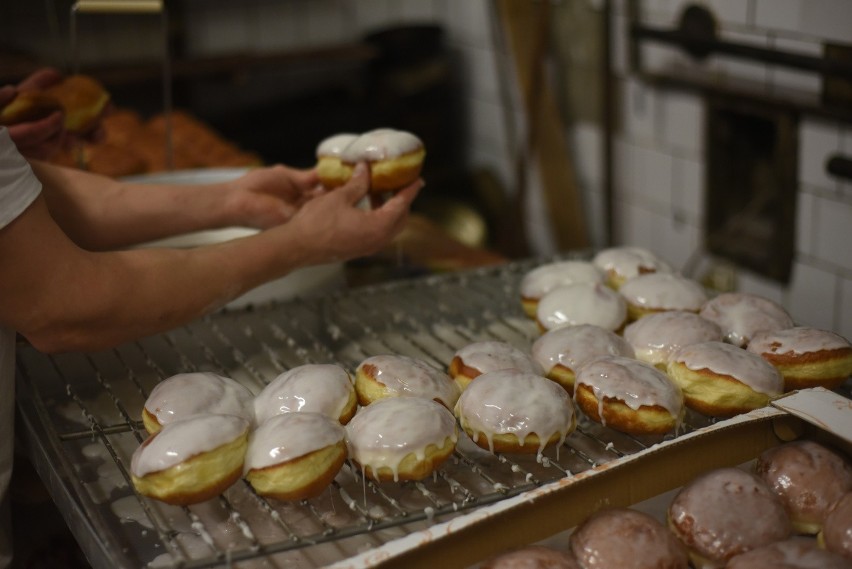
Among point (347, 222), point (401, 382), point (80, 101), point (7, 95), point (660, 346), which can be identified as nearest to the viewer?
point (401, 382)

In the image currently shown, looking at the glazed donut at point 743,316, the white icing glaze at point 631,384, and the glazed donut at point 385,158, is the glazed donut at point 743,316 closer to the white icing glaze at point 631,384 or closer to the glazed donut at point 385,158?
the white icing glaze at point 631,384

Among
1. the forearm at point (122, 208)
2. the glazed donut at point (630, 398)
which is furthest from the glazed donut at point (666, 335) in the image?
the forearm at point (122, 208)

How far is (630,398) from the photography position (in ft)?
3.97

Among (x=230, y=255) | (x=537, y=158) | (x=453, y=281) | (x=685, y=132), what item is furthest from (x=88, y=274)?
(x=537, y=158)

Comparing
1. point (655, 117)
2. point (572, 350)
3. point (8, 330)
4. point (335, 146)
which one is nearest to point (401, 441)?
point (572, 350)

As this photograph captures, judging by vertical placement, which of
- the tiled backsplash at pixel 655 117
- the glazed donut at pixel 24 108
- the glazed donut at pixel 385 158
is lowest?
the tiled backsplash at pixel 655 117

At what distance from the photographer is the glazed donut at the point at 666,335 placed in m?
1.39

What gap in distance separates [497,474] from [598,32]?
8.27ft

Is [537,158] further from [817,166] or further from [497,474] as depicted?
[497,474]

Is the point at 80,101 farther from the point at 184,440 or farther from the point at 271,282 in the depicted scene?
the point at 184,440

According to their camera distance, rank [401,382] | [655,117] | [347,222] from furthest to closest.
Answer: [655,117]
[347,222]
[401,382]

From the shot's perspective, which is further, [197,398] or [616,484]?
[197,398]

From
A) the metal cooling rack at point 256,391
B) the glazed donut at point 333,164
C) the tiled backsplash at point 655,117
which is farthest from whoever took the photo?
the tiled backsplash at point 655,117

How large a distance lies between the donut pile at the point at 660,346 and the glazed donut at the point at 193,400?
443 mm
